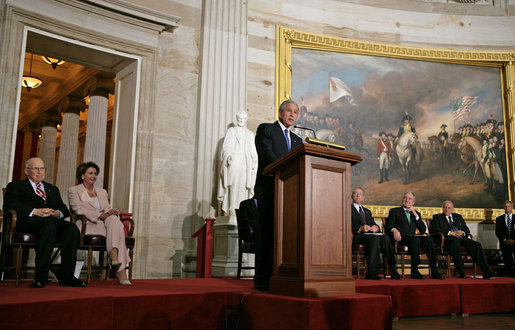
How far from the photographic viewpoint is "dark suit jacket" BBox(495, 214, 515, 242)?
330 inches

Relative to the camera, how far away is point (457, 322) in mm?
3975

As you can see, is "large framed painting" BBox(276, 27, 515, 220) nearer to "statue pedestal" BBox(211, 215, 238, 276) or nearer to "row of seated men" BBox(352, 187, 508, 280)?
"row of seated men" BBox(352, 187, 508, 280)

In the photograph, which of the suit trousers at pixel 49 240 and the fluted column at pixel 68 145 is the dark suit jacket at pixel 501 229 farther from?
the fluted column at pixel 68 145

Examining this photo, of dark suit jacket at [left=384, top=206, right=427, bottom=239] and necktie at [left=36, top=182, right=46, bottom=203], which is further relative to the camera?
dark suit jacket at [left=384, top=206, right=427, bottom=239]

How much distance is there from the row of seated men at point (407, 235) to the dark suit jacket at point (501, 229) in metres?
0.33

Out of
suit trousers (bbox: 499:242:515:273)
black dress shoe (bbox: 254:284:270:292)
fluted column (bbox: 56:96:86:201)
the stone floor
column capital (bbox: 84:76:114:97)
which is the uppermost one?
column capital (bbox: 84:76:114:97)

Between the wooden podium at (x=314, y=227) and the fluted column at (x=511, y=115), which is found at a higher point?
the fluted column at (x=511, y=115)

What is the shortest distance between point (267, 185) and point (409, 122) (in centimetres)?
613

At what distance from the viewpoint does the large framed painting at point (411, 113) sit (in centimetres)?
863

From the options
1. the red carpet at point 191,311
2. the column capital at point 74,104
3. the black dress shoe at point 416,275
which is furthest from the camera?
the column capital at point 74,104

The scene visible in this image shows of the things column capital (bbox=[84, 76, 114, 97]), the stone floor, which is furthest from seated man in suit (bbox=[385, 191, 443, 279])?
column capital (bbox=[84, 76, 114, 97])

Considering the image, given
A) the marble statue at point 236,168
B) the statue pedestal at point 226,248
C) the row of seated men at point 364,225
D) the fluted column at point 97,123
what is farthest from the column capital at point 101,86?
the row of seated men at point 364,225

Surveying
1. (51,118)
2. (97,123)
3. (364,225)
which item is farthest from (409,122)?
(51,118)

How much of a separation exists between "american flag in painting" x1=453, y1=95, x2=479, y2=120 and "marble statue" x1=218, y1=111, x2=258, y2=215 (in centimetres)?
446
